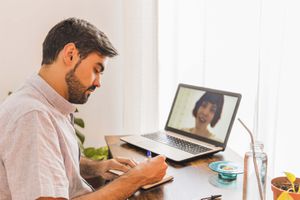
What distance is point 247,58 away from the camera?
7.05 feet

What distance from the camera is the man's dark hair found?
3.57 ft

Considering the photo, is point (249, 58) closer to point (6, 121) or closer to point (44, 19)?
point (44, 19)

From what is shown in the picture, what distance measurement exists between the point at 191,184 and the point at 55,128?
1.52 feet

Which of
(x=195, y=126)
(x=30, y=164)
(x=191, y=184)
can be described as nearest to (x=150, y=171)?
(x=191, y=184)

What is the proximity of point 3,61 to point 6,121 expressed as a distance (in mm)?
1456

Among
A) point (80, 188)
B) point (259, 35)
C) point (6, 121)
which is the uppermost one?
point (259, 35)

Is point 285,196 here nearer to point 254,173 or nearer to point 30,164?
point 254,173

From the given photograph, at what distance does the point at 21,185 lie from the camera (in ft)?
2.98

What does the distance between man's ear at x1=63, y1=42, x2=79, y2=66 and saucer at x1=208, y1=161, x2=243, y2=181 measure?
1.92 feet

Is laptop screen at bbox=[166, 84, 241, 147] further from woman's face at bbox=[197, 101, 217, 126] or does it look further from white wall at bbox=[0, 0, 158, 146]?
white wall at bbox=[0, 0, 158, 146]

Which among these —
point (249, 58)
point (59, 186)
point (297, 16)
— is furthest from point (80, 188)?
point (297, 16)

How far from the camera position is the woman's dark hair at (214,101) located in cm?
151

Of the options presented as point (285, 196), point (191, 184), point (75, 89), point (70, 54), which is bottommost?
point (191, 184)

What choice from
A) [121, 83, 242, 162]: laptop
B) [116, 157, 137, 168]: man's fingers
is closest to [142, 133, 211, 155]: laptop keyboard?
[121, 83, 242, 162]: laptop
